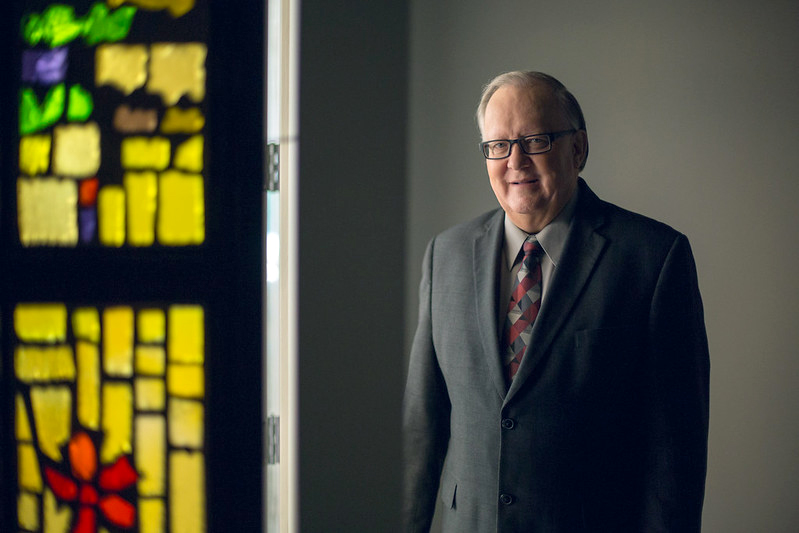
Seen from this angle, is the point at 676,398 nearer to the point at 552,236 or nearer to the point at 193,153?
the point at 552,236

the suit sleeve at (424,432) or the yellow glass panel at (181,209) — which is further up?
the yellow glass panel at (181,209)

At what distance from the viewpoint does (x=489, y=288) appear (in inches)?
43.6

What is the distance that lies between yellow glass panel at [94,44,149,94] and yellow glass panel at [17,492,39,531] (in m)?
1.04

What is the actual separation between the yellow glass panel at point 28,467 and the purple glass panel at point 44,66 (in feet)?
2.99

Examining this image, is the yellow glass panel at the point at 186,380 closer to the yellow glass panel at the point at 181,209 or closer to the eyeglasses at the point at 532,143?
the yellow glass panel at the point at 181,209

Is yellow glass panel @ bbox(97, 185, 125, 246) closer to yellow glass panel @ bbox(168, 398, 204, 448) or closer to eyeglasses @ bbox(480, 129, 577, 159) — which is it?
yellow glass panel @ bbox(168, 398, 204, 448)

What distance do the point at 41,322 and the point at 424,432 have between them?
977mm

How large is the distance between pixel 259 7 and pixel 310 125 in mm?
559

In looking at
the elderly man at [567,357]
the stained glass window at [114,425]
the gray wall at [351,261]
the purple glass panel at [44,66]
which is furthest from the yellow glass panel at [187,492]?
the purple glass panel at [44,66]

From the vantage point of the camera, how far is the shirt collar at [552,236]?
3.58ft

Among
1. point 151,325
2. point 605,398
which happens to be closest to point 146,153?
point 151,325

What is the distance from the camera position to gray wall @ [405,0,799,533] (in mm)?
1597

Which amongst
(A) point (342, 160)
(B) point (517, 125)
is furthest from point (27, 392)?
(B) point (517, 125)

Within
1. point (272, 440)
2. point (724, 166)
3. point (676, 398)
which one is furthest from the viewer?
point (724, 166)
